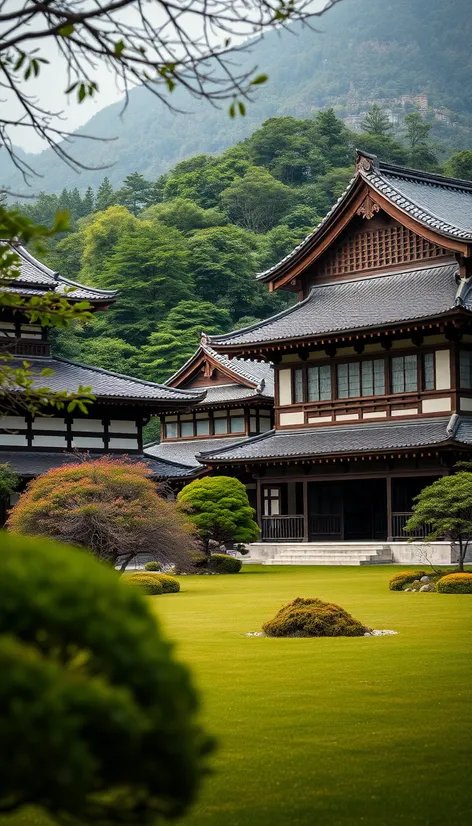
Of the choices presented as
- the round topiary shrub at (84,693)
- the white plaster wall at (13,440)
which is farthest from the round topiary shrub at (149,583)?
the round topiary shrub at (84,693)

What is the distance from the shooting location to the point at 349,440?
138 feet

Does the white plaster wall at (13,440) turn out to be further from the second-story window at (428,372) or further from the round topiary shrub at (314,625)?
the round topiary shrub at (314,625)

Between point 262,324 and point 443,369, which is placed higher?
point 262,324

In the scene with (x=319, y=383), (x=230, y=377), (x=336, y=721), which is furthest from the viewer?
(x=230, y=377)

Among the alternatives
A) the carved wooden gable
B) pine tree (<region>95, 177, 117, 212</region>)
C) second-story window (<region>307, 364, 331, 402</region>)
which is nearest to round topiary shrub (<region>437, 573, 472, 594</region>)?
second-story window (<region>307, 364, 331, 402</region>)

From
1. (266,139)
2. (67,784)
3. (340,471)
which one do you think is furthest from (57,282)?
(266,139)

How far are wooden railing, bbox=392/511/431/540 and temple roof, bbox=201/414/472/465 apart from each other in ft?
8.24

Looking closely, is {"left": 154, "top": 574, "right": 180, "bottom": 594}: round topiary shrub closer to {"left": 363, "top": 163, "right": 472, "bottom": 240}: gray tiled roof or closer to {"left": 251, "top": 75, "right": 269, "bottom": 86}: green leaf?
{"left": 363, "top": 163, "right": 472, "bottom": 240}: gray tiled roof

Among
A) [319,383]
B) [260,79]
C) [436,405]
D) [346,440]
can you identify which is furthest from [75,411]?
[260,79]

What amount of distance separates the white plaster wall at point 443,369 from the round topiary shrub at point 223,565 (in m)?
9.32

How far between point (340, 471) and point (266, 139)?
80770 millimetres

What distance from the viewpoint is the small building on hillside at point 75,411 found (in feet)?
139

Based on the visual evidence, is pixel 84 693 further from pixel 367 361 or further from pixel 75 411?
pixel 75 411

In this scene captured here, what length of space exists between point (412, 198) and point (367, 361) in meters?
6.78
